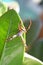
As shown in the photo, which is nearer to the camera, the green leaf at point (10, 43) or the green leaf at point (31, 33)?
the green leaf at point (10, 43)

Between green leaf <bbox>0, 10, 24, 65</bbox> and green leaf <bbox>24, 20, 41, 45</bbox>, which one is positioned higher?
green leaf <bbox>0, 10, 24, 65</bbox>

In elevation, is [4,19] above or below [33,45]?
above

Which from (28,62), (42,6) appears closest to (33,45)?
(28,62)

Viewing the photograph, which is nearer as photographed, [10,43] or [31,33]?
[10,43]

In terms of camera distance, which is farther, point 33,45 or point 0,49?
point 33,45

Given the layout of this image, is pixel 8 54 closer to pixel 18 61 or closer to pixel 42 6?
pixel 18 61

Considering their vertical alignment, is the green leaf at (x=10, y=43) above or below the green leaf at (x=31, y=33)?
above

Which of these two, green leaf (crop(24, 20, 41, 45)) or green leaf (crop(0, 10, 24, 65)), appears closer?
green leaf (crop(0, 10, 24, 65))

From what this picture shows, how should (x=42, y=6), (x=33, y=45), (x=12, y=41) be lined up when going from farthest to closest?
(x=42, y=6) < (x=33, y=45) < (x=12, y=41)
